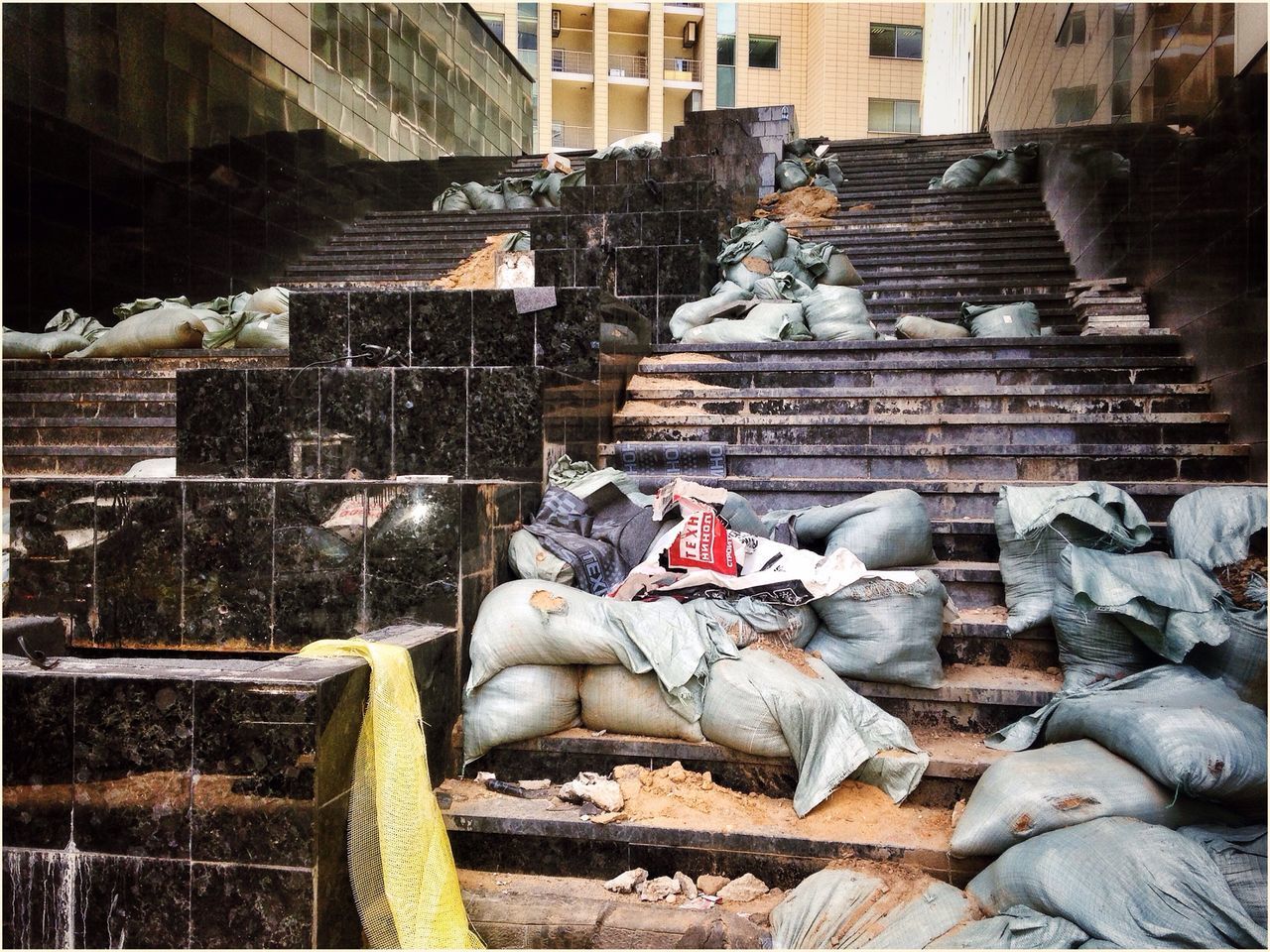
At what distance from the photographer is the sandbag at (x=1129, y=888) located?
196cm

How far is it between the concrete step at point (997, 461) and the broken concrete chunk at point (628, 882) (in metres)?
2.43

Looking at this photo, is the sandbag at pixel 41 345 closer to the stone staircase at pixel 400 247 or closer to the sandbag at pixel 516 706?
the stone staircase at pixel 400 247

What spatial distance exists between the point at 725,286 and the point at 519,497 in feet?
11.5

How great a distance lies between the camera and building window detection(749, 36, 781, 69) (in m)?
28.1

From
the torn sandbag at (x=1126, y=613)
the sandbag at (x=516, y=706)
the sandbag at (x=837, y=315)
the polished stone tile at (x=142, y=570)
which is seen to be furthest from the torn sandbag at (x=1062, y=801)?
the sandbag at (x=837, y=315)

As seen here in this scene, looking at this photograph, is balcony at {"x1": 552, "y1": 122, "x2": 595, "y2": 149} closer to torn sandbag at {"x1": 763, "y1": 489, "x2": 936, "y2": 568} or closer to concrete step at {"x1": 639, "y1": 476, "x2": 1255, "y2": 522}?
concrete step at {"x1": 639, "y1": 476, "x2": 1255, "y2": 522}

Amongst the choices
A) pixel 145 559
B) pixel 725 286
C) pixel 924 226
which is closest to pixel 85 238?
pixel 725 286

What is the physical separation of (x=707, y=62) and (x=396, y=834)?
29.1 meters

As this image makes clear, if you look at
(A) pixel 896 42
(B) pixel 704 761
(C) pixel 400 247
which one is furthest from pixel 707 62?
(B) pixel 704 761

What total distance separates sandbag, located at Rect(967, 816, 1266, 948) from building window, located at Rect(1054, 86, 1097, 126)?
22.6 feet

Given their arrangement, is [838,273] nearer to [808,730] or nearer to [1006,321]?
[1006,321]

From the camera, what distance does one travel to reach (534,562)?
131 inches

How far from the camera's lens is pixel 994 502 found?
4070mm

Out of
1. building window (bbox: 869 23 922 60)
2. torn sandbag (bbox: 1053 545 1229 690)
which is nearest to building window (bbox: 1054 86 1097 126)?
torn sandbag (bbox: 1053 545 1229 690)
